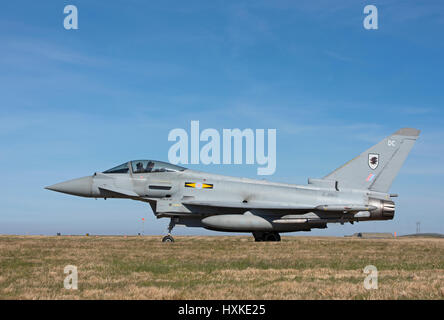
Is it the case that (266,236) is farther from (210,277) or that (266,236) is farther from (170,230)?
(210,277)

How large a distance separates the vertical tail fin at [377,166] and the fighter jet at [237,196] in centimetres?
7

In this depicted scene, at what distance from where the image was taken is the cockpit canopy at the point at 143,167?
22.3 meters

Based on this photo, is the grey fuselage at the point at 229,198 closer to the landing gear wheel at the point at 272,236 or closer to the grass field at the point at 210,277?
the landing gear wheel at the point at 272,236

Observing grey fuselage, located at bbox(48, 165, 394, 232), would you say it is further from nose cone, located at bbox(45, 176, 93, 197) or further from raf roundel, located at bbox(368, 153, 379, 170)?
raf roundel, located at bbox(368, 153, 379, 170)

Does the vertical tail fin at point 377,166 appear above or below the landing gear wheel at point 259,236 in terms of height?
above

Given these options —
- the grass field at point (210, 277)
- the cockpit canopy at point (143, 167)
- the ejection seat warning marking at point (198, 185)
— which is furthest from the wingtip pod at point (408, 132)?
the grass field at point (210, 277)

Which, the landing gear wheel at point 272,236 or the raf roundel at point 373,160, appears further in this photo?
the raf roundel at point 373,160

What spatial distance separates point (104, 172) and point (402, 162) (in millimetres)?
14413

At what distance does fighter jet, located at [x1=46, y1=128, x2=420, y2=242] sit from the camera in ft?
71.8

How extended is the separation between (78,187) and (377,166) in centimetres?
1425
